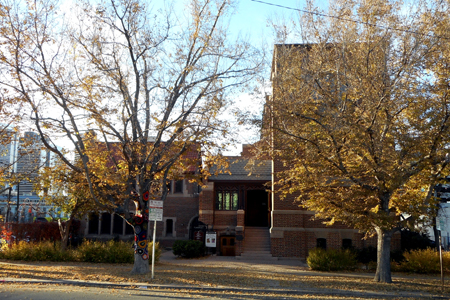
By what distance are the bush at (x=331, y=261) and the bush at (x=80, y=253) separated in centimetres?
702

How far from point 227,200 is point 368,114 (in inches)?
526

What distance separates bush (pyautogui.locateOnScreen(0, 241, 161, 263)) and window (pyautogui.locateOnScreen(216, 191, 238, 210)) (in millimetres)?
6673

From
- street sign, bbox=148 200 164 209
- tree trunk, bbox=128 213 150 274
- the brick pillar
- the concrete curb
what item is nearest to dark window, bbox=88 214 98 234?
the brick pillar

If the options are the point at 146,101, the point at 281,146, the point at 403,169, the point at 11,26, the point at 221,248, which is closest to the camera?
the point at 403,169

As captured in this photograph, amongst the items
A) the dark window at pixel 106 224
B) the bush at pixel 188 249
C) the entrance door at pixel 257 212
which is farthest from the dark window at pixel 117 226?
the entrance door at pixel 257 212

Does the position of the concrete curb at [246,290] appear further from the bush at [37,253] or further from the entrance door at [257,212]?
the entrance door at [257,212]

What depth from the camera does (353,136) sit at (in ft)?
38.1

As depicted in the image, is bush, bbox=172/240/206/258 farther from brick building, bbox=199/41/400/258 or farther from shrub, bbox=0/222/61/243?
shrub, bbox=0/222/61/243

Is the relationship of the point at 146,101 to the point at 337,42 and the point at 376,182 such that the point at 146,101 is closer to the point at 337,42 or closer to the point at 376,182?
the point at 337,42

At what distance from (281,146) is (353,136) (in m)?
2.49

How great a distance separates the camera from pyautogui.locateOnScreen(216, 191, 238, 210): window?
23875 millimetres

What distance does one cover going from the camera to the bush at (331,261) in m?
16.2

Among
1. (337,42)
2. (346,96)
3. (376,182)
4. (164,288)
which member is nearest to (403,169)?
(376,182)

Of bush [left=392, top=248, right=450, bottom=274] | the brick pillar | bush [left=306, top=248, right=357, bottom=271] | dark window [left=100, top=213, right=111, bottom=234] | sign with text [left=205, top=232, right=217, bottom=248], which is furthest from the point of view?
dark window [left=100, top=213, right=111, bottom=234]
